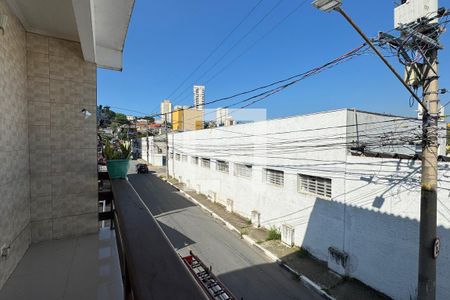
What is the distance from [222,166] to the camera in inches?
483

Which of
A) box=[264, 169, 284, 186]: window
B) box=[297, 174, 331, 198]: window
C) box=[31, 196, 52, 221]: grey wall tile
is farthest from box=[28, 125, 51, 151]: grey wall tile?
box=[264, 169, 284, 186]: window

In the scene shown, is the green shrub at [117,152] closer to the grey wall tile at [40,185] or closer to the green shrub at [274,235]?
the grey wall tile at [40,185]

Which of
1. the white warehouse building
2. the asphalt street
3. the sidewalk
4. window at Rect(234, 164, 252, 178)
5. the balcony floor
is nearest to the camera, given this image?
the balcony floor

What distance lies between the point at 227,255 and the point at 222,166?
5720 millimetres

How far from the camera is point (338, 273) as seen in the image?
6062mm

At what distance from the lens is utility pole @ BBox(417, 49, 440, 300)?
321cm

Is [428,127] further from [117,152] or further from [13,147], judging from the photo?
[13,147]

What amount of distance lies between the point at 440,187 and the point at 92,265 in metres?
5.85

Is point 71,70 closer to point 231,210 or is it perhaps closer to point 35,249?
point 35,249

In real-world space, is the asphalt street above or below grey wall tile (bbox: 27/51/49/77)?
below

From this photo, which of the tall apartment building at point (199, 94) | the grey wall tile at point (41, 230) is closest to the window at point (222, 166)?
the grey wall tile at point (41, 230)

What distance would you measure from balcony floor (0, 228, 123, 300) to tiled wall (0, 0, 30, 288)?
12 cm

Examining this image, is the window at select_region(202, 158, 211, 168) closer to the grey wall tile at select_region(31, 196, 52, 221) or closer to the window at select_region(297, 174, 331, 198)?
the window at select_region(297, 174, 331, 198)

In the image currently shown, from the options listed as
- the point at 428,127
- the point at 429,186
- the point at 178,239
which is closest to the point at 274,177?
the point at 178,239
